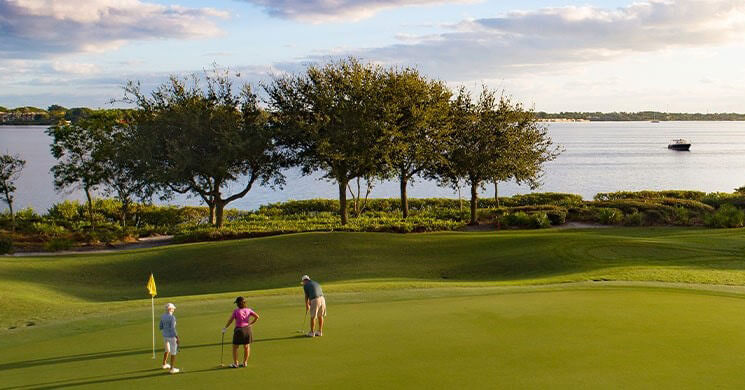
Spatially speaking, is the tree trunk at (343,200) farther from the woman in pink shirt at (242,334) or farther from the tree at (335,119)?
the woman in pink shirt at (242,334)

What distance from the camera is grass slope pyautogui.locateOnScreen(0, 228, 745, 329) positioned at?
87.2 ft

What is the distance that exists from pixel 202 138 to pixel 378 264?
63.4 ft

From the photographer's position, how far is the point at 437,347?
14211 millimetres

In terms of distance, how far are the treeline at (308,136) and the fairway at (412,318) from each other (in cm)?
1278

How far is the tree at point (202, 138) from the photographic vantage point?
44.3m

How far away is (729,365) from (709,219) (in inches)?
1246

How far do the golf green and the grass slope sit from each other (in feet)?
18.9

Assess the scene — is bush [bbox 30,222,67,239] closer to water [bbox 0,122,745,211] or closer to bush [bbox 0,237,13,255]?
bush [bbox 0,237,13,255]

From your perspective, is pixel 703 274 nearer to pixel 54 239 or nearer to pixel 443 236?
pixel 443 236

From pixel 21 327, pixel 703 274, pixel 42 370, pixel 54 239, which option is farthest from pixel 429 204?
pixel 42 370

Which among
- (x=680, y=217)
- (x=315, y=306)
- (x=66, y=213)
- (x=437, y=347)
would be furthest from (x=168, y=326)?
(x=66, y=213)

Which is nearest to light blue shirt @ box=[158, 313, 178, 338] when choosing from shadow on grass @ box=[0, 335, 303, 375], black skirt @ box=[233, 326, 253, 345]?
black skirt @ box=[233, 326, 253, 345]

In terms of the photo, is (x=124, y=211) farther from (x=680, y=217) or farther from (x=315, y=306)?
(x=315, y=306)

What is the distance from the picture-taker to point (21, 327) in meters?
18.4
